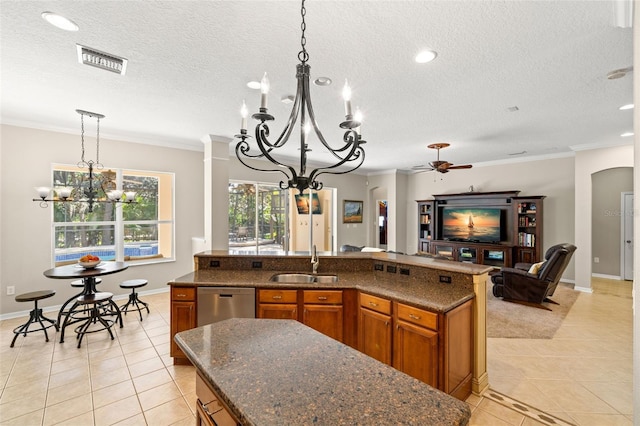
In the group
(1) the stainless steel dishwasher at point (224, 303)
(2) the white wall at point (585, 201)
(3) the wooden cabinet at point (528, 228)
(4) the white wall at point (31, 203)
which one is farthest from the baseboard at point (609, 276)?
(4) the white wall at point (31, 203)

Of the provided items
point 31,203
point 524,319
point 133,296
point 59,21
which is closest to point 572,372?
point 524,319

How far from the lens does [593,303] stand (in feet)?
15.6

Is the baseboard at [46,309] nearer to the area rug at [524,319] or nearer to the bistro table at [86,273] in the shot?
the bistro table at [86,273]

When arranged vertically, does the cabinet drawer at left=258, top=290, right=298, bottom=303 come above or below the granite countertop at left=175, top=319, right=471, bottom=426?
below

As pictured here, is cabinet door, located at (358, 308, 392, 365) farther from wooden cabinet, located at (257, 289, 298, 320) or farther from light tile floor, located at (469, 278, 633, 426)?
light tile floor, located at (469, 278, 633, 426)

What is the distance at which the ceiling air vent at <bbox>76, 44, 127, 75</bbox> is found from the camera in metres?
2.35

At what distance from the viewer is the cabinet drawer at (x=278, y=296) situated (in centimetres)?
273

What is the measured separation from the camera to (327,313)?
270cm

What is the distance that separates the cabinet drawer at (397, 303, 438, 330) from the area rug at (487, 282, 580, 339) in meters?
1.98

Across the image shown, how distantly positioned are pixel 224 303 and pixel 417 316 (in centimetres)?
175

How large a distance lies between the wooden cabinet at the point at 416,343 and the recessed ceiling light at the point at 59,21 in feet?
10.3

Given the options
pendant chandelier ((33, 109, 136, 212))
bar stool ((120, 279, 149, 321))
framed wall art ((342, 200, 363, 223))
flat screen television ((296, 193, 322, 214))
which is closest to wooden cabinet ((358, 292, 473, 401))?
bar stool ((120, 279, 149, 321))

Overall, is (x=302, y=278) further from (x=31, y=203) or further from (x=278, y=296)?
(x=31, y=203)

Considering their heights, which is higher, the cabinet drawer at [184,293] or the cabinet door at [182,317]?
the cabinet drawer at [184,293]
